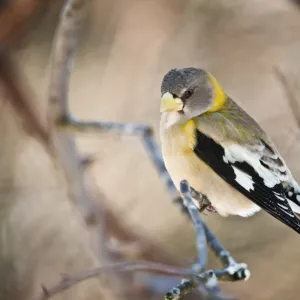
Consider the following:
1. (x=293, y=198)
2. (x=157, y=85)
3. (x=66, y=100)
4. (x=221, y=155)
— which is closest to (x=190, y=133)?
(x=221, y=155)

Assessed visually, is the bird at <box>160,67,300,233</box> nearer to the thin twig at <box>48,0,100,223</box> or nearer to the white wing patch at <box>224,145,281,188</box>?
the white wing patch at <box>224,145,281,188</box>

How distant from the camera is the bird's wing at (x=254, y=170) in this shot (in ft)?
3.80

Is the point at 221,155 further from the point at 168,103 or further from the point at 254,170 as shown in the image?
the point at 168,103

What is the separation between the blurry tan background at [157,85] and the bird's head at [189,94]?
107 centimetres

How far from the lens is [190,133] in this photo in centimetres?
125

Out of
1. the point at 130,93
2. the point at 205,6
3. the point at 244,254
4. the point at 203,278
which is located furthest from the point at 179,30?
the point at 203,278

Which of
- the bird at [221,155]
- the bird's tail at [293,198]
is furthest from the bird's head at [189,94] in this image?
the bird's tail at [293,198]

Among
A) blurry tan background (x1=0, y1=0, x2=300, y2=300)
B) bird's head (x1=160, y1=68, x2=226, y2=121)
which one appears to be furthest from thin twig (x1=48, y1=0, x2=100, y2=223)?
blurry tan background (x1=0, y1=0, x2=300, y2=300)

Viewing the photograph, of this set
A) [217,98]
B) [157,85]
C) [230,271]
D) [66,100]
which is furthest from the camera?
[157,85]

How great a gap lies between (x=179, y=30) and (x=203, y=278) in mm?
2084

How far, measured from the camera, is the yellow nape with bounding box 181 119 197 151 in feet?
4.11

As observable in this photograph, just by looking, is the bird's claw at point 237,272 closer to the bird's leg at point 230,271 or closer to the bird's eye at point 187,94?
the bird's leg at point 230,271

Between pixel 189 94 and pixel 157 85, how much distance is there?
5.25ft

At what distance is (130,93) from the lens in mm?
3025
